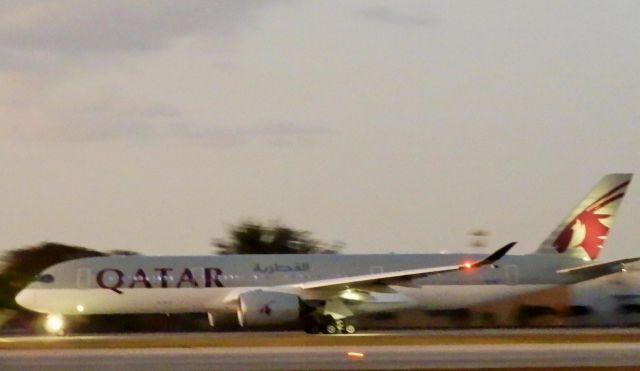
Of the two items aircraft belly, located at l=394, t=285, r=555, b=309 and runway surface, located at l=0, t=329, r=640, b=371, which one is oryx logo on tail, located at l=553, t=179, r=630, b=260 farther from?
runway surface, located at l=0, t=329, r=640, b=371

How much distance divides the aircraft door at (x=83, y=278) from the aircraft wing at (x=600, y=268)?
543 inches

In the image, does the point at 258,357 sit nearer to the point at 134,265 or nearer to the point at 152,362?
the point at 152,362

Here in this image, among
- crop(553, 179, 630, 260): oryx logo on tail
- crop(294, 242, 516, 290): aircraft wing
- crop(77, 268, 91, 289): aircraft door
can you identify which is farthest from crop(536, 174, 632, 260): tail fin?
crop(77, 268, 91, 289): aircraft door

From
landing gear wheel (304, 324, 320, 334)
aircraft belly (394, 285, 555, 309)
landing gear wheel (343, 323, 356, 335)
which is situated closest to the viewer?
landing gear wheel (343, 323, 356, 335)

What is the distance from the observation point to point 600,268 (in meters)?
40.6

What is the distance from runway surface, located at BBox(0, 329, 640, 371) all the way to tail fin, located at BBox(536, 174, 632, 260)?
877 cm

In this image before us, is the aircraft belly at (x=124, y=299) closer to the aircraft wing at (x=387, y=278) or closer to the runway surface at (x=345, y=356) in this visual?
the aircraft wing at (x=387, y=278)

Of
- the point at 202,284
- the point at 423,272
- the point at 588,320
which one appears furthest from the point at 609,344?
the point at 588,320

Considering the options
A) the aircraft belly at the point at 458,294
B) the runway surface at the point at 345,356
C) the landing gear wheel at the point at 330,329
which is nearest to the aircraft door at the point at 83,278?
the runway surface at the point at 345,356

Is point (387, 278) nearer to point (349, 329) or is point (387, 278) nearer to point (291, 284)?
point (349, 329)

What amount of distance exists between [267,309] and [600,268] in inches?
398

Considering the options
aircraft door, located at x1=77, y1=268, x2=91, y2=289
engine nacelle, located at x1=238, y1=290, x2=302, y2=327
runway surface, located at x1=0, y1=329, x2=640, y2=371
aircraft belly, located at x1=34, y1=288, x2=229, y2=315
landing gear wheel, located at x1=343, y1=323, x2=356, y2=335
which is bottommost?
runway surface, located at x1=0, y1=329, x2=640, y2=371

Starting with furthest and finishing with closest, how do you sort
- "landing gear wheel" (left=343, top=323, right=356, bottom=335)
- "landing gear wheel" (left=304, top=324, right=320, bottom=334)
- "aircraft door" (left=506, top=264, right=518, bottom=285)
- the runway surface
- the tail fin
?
1. the tail fin
2. "aircraft door" (left=506, top=264, right=518, bottom=285)
3. "landing gear wheel" (left=304, top=324, right=320, bottom=334)
4. "landing gear wheel" (left=343, top=323, right=356, bottom=335)
5. the runway surface

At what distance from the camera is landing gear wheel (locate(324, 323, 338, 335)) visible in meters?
38.3
